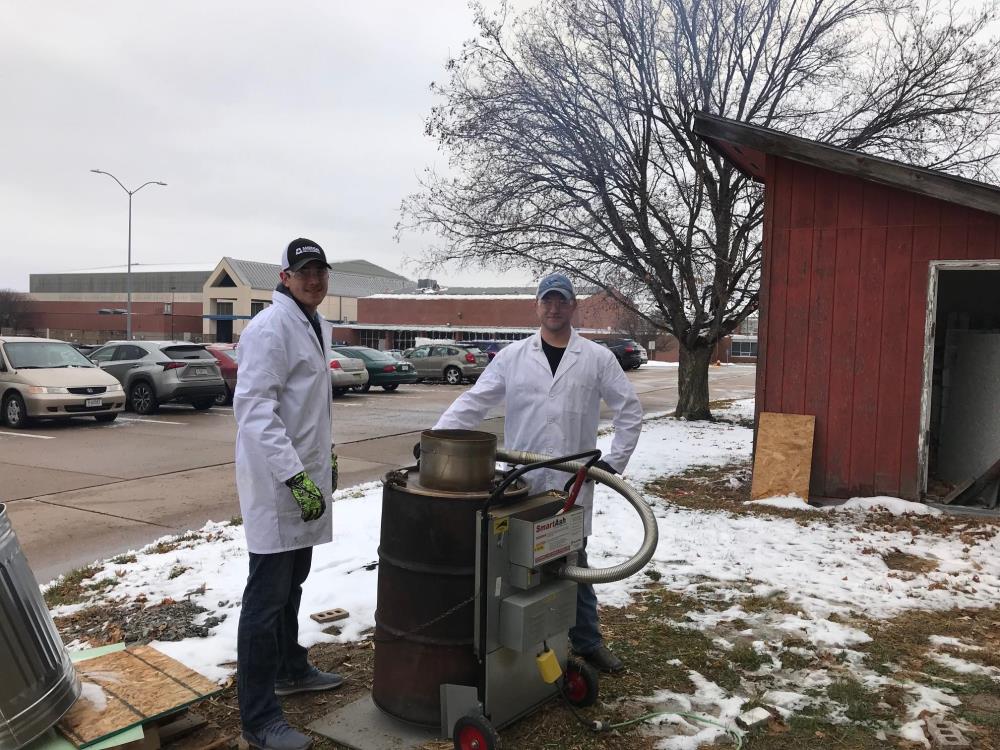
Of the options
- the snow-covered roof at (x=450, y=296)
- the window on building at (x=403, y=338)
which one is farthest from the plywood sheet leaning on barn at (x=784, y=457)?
the window on building at (x=403, y=338)

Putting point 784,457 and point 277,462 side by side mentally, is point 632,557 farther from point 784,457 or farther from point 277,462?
point 784,457

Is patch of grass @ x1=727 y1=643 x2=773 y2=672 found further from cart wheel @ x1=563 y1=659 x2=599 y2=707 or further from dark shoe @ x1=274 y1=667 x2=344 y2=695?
dark shoe @ x1=274 y1=667 x2=344 y2=695

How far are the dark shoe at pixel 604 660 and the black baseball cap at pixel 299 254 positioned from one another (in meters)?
2.28

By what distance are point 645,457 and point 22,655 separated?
28.6 ft

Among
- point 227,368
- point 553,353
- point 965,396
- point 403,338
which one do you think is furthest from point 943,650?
point 403,338

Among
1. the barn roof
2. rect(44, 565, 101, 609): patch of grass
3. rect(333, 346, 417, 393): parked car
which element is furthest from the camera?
rect(333, 346, 417, 393): parked car

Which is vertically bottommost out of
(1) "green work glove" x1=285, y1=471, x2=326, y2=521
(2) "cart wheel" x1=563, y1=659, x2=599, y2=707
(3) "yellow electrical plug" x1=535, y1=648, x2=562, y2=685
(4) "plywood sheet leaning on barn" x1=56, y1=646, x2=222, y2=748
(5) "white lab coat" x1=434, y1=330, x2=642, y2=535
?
(2) "cart wheel" x1=563, y1=659, x2=599, y2=707

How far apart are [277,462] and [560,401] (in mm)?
1366

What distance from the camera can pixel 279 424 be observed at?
300 cm

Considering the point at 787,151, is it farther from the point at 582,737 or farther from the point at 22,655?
the point at 22,655

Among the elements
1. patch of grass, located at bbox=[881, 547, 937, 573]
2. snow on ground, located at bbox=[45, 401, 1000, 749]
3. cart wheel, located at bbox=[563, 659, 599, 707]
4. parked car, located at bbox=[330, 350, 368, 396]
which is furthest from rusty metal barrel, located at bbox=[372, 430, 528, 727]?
parked car, located at bbox=[330, 350, 368, 396]

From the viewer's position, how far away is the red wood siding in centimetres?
744

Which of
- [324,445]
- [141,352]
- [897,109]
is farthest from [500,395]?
[141,352]

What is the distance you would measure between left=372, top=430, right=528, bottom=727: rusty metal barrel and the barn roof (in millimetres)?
5921
